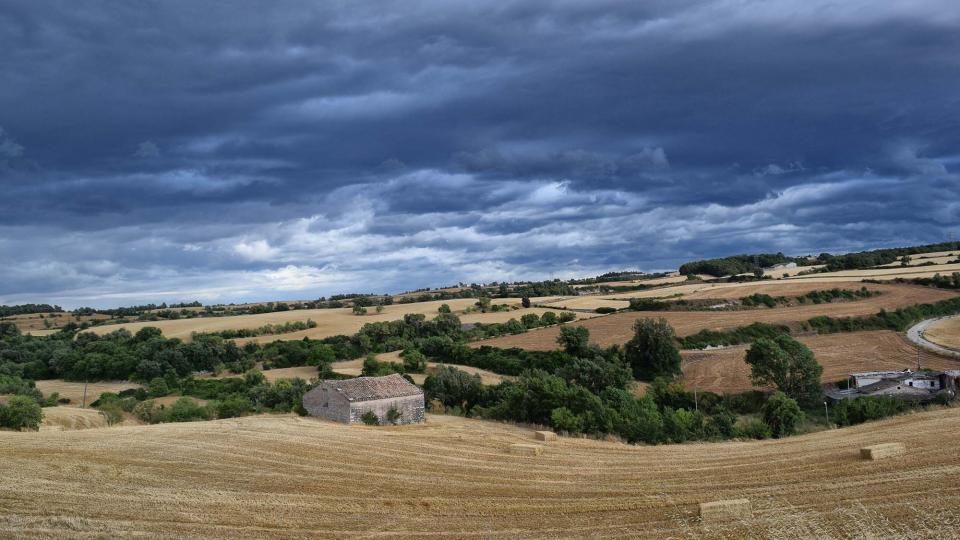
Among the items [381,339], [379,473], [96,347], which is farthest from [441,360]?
[379,473]

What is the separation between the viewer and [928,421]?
26.6m

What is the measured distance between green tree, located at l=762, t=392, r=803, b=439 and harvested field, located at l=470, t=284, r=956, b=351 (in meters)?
35.8

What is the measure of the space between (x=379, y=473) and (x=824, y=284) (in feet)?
313

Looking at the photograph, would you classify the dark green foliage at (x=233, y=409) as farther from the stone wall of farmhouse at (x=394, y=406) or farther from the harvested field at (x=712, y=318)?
the harvested field at (x=712, y=318)

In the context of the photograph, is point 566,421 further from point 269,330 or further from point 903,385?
point 269,330

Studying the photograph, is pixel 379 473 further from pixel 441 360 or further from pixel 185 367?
pixel 185 367

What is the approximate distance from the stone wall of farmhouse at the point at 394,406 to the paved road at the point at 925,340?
163 ft

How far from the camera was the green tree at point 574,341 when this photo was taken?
71.2 metres

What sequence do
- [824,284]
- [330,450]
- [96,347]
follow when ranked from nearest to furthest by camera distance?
[330,450], [96,347], [824,284]

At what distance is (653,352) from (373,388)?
3291cm

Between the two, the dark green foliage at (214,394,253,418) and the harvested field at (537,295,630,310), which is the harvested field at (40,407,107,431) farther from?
the harvested field at (537,295,630,310)

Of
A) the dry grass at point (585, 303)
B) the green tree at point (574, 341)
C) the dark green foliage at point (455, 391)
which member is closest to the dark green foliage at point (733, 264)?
the dry grass at point (585, 303)

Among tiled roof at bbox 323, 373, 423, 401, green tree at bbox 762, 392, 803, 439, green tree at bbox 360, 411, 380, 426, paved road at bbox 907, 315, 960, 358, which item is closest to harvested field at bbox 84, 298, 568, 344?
paved road at bbox 907, 315, 960, 358

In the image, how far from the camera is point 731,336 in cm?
7781
